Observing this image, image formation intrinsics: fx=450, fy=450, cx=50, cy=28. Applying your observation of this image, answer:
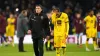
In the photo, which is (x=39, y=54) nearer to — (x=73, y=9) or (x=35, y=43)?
(x=35, y=43)

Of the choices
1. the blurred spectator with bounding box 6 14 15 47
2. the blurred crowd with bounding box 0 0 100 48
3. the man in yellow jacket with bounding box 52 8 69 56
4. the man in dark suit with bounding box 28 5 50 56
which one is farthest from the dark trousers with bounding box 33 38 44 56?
the blurred crowd with bounding box 0 0 100 48

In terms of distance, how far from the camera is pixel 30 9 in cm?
3850

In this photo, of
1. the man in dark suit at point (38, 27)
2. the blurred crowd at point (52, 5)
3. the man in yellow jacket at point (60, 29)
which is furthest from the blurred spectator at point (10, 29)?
the man in dark suit at point (38, 27)

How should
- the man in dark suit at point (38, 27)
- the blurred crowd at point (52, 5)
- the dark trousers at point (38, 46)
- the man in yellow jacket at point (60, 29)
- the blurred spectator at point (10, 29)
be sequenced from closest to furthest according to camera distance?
the dark trousers at point (38, 46) → the man in dark suit at point (38, 27) → the man in yellow jacket at point (60, 29) → the blurred spectator at point (10, 29) → the blurred crowd at point (52, 5)

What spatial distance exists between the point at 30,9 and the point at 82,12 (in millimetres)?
4547

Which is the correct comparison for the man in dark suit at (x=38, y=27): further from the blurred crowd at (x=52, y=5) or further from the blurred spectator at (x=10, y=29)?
the blurred crowd at (x=52, y=5)

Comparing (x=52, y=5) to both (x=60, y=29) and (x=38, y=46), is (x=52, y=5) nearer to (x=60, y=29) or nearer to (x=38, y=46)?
(x=60, y=29)

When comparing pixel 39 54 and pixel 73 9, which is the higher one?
pixel 73 9

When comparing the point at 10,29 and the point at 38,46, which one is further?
the point at 10,29

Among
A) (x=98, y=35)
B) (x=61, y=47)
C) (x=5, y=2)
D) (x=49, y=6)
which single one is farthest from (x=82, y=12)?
(x=61, y=47)

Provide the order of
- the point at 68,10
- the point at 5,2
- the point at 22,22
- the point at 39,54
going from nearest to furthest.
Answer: the point at 39,54, the point at 22,22, the point at 68,10, the point at 5,2

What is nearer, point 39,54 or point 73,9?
point 39,54

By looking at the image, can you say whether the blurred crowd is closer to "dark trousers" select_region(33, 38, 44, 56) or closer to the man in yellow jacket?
the man in yellow jacket

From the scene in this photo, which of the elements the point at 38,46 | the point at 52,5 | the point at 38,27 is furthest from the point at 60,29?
the point at 52,5
